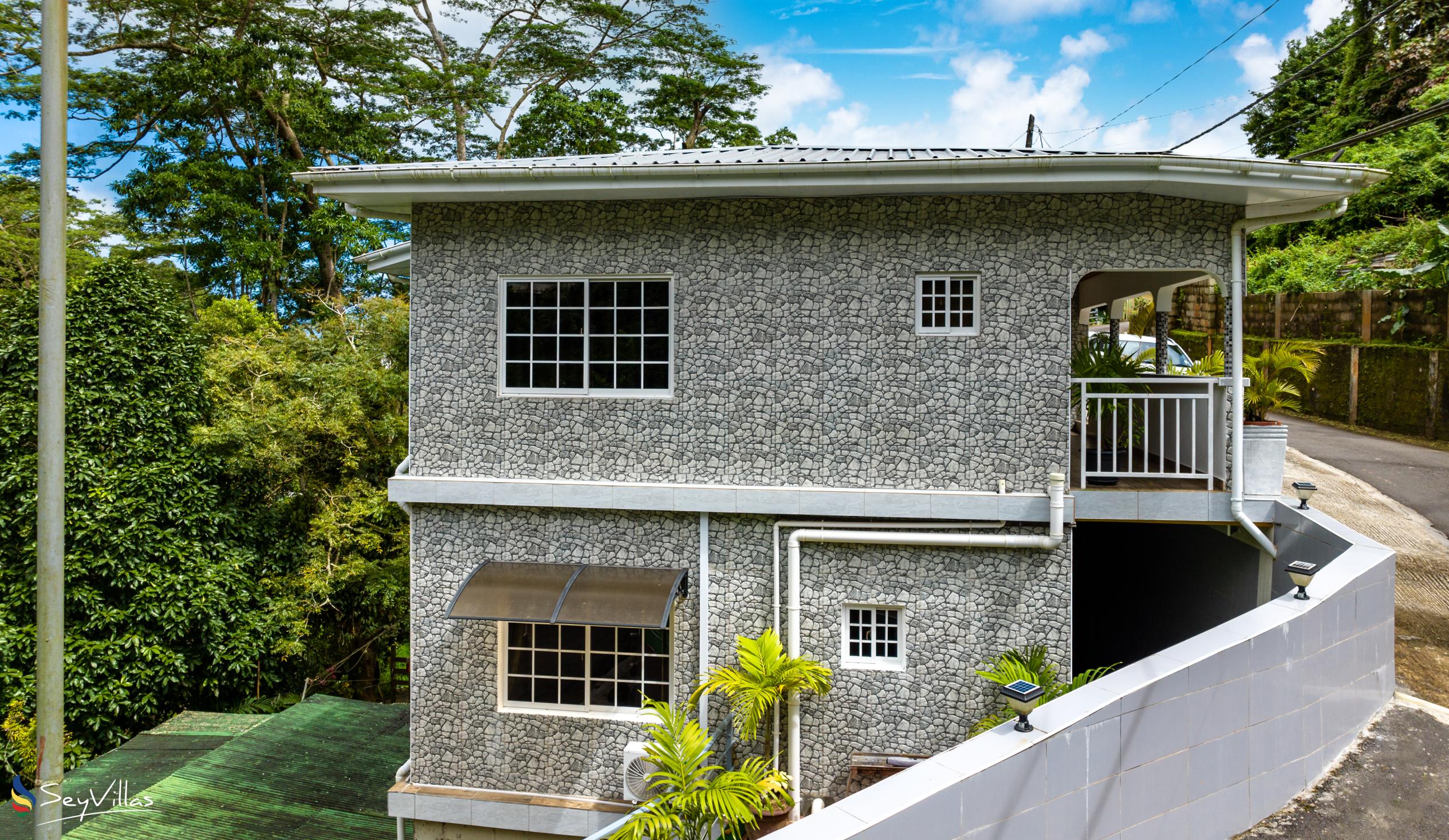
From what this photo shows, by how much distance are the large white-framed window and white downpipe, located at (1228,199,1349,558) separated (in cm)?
529

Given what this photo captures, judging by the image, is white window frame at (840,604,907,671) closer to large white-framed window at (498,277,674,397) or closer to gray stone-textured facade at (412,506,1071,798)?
gray stone-textured facade at (412,506,1071,798)

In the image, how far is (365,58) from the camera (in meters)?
25.7

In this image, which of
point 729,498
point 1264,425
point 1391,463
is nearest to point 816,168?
point 729,498

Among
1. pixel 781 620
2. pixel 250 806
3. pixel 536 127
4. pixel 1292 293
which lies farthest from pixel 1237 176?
pixel 536 127

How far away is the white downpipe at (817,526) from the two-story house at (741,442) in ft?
0.12

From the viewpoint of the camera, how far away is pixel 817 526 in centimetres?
786

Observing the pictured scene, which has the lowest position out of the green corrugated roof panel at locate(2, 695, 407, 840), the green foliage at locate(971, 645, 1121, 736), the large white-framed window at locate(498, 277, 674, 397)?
the green corrugated roof panel at locate(2, 695, 407, 840)

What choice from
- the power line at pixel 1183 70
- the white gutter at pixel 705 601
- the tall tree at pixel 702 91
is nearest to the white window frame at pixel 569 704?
the white gutter at pixel 705 601

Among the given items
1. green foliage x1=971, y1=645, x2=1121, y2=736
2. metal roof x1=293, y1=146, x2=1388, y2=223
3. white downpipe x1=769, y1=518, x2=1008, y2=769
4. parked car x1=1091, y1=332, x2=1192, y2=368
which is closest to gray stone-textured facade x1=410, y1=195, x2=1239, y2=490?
metal roof x1=293, y1=146, x2=1388, y2=223

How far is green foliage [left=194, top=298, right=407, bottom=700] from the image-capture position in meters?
13.7

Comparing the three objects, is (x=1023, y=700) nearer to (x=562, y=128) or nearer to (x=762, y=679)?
(x=762, y=679)

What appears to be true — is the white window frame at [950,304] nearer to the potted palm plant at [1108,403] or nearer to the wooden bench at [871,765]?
the potted palm plant at [1108,403]

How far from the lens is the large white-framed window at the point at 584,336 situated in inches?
319

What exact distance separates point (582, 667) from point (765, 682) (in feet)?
6.56
